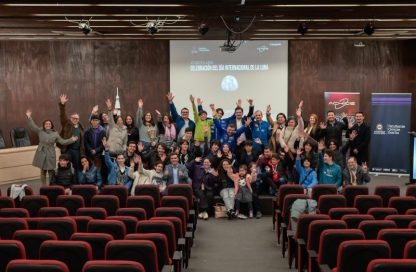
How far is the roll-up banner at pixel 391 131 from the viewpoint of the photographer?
1418cm

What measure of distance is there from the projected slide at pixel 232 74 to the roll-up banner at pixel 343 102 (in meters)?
1.20

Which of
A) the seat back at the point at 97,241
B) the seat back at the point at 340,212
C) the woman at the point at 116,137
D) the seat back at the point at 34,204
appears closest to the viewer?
the seat back at the point at 97,241

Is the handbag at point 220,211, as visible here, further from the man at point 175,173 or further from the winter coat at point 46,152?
the winter coat at point 46,152

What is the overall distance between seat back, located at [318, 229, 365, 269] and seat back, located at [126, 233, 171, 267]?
1.50 meters

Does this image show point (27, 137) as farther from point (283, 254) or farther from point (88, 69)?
point (283, 254)

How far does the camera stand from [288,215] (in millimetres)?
8211

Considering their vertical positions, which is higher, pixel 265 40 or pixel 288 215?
pixel 265 40

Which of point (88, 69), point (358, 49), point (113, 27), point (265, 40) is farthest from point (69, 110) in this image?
point (358, 49)

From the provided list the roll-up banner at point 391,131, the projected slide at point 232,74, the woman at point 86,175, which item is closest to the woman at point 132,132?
the woman at point 86,175

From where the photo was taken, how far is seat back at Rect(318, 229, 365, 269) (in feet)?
18.6

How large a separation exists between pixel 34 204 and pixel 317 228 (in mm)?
3777

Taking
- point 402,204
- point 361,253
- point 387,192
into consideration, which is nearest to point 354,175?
point 387,192

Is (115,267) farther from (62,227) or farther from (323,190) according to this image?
(323,190)

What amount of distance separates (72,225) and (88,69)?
10086 mm
